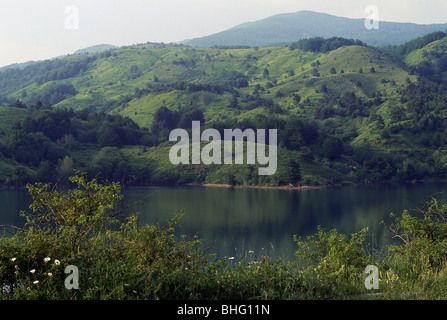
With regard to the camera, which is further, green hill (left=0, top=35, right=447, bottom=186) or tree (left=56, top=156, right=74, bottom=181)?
green hill (left=0, top=35, right=447, bottom=186)

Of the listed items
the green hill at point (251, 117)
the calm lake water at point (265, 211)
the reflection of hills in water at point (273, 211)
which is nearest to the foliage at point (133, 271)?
the reflection of hills in water at point (273, 211)

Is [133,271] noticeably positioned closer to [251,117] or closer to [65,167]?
[65,167]

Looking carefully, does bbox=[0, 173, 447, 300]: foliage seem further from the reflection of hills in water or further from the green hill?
the green hill

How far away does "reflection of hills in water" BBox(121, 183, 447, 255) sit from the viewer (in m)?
34.1

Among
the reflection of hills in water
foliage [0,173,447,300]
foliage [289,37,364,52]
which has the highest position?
foliage [289,37,364,52]

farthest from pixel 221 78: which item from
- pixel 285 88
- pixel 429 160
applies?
pixel 429 160

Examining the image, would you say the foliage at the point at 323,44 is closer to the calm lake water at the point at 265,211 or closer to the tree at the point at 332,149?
the tree at the point at 332,149

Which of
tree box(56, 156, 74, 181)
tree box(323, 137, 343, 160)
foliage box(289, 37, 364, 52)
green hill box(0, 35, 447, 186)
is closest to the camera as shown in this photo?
tree box(56, 156, 74, 181)

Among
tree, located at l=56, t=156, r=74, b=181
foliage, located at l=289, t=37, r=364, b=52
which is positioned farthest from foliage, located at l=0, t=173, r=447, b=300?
foliage, located at l=289, t=37, r=364, b=52

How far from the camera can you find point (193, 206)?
50.9 m

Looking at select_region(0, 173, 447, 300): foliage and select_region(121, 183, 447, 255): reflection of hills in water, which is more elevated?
select_region(0, 173, 447, 300): foliage

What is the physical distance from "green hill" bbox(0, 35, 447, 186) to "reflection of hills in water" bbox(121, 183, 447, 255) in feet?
25.2

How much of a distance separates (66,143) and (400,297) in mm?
79665
